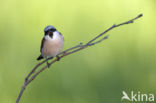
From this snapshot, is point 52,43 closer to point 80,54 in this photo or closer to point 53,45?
point 53,45

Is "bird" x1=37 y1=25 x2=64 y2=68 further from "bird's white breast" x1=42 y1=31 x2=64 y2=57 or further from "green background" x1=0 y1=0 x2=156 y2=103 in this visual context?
"green background" x1=0 y1=0 x2=156 y2=103

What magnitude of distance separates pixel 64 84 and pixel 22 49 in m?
0.44

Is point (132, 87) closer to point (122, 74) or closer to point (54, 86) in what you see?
point (122, 74)

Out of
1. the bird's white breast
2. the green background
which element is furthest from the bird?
the green background

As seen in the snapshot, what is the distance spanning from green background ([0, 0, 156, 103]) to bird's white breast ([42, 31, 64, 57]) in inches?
25.1

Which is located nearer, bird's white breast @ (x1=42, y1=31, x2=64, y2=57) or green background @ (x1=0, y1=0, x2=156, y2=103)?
bird's white breast @ (x1=42, y1=31, x2=64, y2=57)

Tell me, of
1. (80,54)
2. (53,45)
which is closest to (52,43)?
(53,45)

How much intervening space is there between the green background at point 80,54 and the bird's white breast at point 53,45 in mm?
637

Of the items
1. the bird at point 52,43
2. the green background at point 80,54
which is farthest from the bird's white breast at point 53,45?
the green background at point 80,54

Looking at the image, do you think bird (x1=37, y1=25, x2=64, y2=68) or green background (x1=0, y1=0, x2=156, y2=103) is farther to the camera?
green background (x1=0, y1=0, x2=156, y2=103)

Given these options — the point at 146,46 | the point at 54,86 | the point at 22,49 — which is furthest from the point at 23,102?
the point at 146,46

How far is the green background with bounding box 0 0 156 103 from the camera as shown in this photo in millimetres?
2662

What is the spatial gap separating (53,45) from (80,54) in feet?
2.75

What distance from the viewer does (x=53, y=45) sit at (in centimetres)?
203
